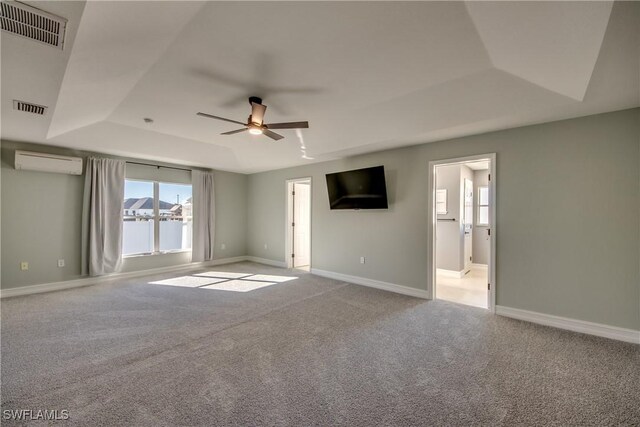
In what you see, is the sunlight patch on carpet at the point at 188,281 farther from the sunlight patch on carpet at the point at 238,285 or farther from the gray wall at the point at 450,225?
the gray wall at the point at 450,225

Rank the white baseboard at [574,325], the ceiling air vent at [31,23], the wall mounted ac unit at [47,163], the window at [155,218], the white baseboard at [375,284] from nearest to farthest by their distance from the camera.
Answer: the ceiling air vent at [31,23] → the white baseboard at [574,325] → the wall mounted ac unit at [47,163] → the white baseboard at [375,284] → the window at [155,218]

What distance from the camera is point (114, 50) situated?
2100 millimetres

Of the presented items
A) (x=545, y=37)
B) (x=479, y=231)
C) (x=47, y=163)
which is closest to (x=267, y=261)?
(x=47, y=163)

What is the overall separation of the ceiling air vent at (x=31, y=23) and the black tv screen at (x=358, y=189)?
12.9 feet

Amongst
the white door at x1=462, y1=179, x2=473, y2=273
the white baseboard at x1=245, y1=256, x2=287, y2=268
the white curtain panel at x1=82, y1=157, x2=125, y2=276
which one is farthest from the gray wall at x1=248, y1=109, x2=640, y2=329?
the white curtain panel at x1=82, y1=157, x2=125, y2=276

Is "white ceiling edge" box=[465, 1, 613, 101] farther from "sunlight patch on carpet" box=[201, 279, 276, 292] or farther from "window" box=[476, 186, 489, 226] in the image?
"sunlight patch on carpet" box=[201, 279, 276, 292]

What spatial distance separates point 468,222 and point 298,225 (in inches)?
161

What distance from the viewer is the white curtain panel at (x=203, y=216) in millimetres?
6379

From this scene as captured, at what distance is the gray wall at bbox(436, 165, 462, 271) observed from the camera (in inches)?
222

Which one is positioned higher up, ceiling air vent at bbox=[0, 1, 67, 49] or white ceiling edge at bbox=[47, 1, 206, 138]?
white ceiling edge at bbox=[47, 1, 206, 138]

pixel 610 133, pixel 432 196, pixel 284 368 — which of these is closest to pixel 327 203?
pixel 432 196

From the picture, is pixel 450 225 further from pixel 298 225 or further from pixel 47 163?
pixel 47 163

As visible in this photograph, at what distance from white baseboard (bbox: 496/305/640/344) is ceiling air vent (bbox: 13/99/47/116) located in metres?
6.12

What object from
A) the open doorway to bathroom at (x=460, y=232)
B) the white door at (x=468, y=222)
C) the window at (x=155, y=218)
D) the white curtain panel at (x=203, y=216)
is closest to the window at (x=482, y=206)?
the open doorway to bathroom at (x=460, y=232)
